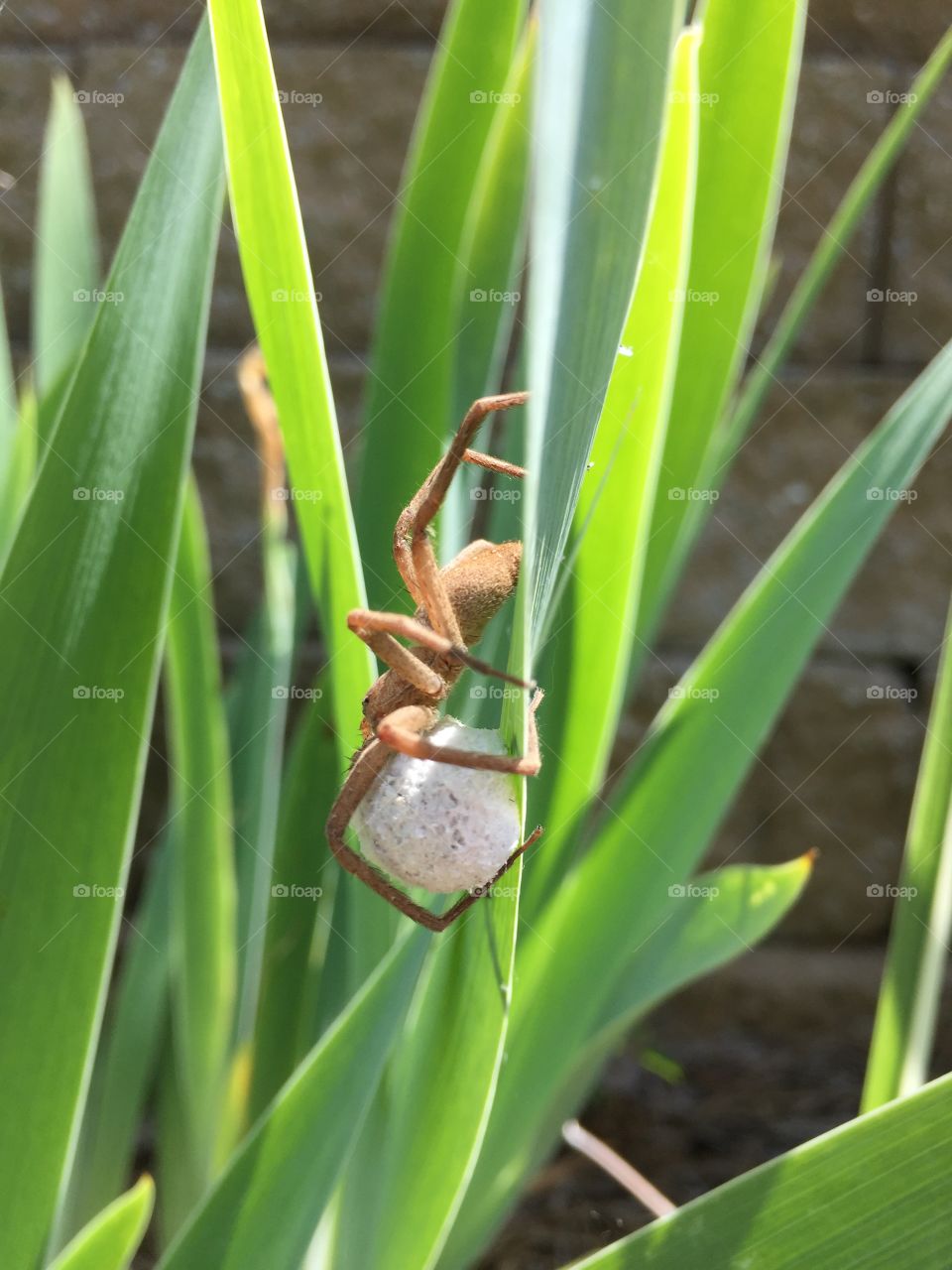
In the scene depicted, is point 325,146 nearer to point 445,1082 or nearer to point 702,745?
point 702,745

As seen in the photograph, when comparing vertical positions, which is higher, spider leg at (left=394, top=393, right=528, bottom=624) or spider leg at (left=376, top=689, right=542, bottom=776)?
spider leg at (left=394, top=393, right=528, bottom=624)

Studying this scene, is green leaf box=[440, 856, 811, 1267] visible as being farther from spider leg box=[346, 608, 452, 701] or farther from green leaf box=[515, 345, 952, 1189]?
spider leg box=[346, 608, 452, 701]

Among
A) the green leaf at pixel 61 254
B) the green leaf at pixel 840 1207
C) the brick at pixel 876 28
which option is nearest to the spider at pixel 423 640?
the green leaf at pixel 840 1207

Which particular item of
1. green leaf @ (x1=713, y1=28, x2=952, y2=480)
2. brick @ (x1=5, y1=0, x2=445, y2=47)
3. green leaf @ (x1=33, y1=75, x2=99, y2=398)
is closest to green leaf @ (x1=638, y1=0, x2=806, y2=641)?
green leaf @ (x1=713, y1=28, x2=952, y2=480)

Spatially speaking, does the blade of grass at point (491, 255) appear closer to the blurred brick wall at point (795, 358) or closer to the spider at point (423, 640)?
the spider at point (423, 640)

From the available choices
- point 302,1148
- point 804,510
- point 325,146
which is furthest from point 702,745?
point 325,146
